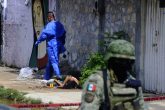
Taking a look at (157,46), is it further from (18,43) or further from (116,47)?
(18,43)

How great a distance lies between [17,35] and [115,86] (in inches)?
657

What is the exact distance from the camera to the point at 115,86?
12.1 feet

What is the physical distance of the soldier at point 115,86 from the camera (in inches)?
142

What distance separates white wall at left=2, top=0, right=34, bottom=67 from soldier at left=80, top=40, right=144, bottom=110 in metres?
15.0

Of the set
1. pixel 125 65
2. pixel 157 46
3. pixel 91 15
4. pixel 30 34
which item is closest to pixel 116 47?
pixel 125 65

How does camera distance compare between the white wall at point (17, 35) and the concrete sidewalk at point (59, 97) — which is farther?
the white wall at point (17, 35)

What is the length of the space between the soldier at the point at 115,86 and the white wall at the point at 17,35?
590 inches

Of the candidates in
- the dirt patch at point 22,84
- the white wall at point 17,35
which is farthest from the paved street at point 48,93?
the white wall at point 17,35

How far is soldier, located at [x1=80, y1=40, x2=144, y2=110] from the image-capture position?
360cm

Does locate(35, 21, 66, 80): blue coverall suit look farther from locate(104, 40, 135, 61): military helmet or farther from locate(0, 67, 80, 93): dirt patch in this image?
locate(104, 40, 135, 61): military helmet

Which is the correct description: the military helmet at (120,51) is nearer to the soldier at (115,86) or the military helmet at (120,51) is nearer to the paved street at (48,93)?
the soldier at (115,86)

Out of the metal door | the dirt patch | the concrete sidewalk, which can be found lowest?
the dirt patch

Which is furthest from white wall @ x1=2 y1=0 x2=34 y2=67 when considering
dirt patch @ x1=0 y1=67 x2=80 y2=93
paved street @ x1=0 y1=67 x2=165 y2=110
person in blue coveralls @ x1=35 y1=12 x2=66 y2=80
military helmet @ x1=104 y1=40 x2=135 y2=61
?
military helmet @ x1=104 y1=40 x2=135 y2=61

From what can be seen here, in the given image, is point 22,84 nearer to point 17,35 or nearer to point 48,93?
point 48,93
